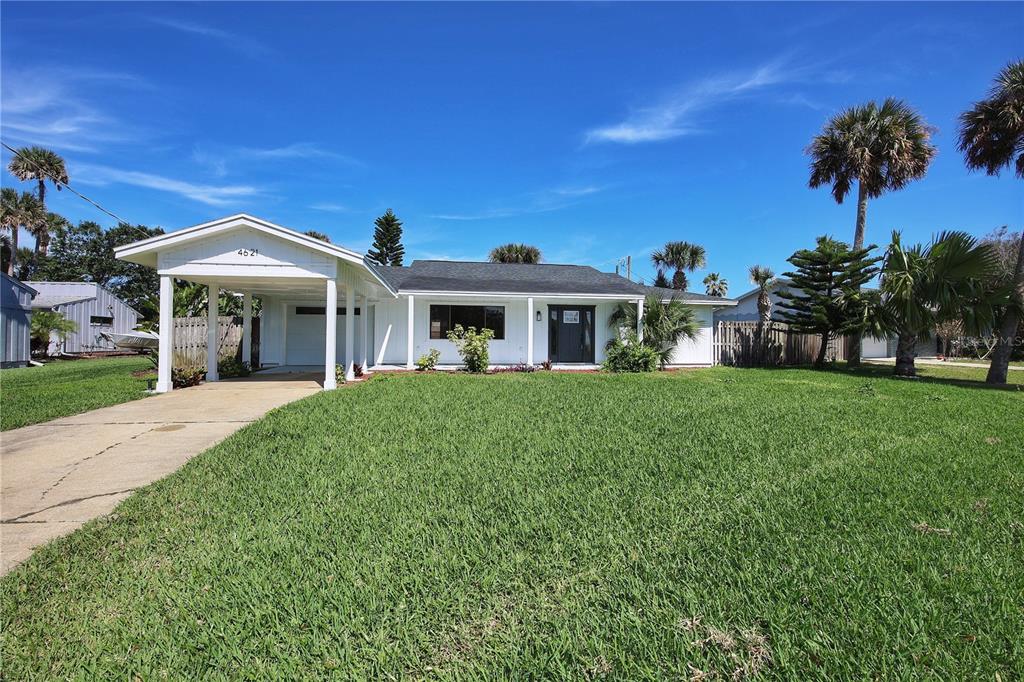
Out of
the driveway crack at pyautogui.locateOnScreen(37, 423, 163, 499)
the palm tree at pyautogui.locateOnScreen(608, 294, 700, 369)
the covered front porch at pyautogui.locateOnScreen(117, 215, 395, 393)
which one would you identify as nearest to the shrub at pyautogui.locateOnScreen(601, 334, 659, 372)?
the palm tree at pyautogui.locateOnScreen(608, 294, 700, 369)

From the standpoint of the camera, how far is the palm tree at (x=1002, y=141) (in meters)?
12.3

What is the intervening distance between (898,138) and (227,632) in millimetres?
21503

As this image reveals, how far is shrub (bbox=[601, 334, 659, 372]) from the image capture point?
1511 cm

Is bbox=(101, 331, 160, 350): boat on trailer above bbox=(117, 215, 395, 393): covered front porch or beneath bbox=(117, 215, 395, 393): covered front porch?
beneath

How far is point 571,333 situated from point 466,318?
148 inches

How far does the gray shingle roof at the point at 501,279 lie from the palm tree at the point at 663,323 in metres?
0.69

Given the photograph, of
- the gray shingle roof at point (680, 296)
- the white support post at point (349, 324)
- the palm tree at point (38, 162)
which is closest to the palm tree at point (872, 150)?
the gray shingle roof at point (680, 296)

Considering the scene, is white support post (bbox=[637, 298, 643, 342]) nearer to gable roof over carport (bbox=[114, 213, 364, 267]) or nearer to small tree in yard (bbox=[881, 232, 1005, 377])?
small tree in yard (bbox=[881, 232, 1005, 377])

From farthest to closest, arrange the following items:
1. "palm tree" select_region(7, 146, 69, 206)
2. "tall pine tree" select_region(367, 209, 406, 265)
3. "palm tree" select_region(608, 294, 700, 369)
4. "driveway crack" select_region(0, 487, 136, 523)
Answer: "tall pine tree" select_region(367, 209, 406, 265)
"palm tree" select_region(7, 146, 69, 206)
"palm tree" select_region(608, 294, 700, 369)
"driveway crack" select_region(0, 487, 136, 523)

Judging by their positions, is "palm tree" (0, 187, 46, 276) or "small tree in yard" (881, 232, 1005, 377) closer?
"small tree in yard" (881, 232, 1005, 377)

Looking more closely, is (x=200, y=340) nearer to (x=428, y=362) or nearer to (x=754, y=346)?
(x=428, y=362)

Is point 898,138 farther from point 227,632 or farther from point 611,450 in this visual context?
point 227,632

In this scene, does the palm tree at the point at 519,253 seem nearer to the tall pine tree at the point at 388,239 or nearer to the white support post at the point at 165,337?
the tall pine tree at the point at 388,239

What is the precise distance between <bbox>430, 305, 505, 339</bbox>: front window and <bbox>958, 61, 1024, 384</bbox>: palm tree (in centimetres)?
1360
